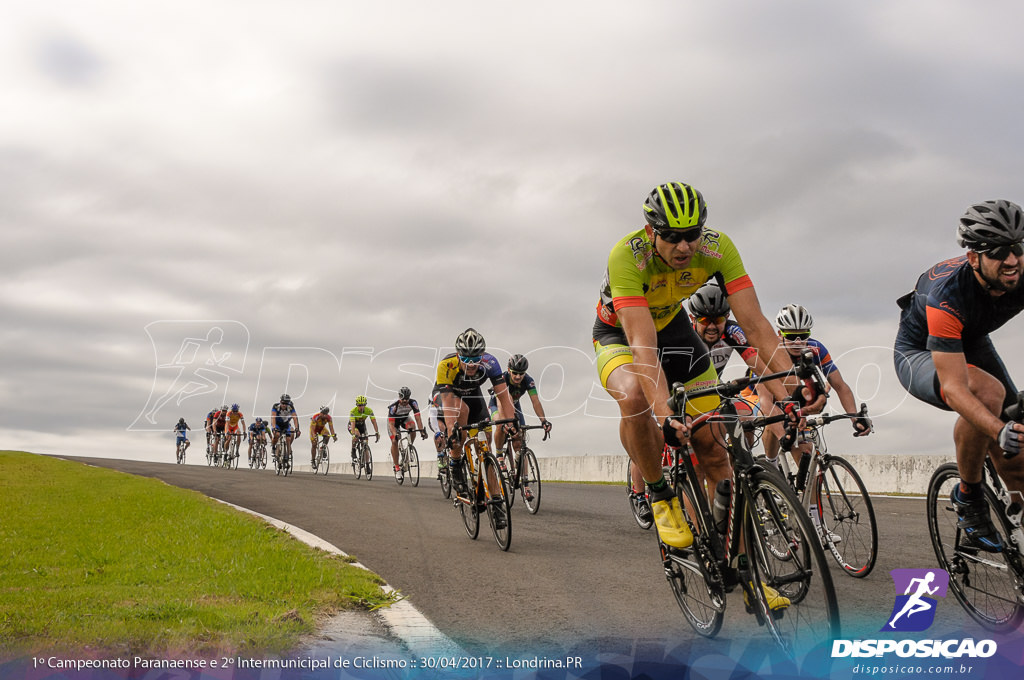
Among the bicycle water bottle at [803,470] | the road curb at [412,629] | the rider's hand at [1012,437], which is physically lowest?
the road curb at [412,629]

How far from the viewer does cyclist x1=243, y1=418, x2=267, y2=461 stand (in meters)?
34.1

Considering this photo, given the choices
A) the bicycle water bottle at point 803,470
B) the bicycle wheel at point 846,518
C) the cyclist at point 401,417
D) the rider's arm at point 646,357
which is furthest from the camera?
the cyclist at point 401,417

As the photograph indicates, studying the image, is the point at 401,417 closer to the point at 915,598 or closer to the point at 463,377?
the point at 463,377

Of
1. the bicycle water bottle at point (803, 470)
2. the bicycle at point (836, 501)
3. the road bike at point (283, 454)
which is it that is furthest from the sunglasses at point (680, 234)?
the road bike at point (283, 454)

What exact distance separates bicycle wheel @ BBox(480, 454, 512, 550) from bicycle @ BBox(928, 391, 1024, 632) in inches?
159

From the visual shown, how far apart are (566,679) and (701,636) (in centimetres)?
115

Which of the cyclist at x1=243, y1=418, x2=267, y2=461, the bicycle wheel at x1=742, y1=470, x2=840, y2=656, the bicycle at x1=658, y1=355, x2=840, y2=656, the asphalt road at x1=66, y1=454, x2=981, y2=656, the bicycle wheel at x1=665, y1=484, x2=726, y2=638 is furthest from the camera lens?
the cyclist at x1=243, y1=418, x2=267, y2=461

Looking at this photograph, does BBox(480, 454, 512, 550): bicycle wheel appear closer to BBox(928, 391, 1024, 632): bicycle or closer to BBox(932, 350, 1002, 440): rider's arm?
BBox(928, 391, 1024, 632): bicycle

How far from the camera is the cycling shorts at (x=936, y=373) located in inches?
192

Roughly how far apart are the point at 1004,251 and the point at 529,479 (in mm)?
8951

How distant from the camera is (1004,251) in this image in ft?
14.2

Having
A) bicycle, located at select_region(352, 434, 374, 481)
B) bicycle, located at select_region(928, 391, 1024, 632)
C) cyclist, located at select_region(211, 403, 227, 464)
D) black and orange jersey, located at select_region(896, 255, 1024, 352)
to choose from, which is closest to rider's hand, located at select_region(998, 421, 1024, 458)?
bicycle, located at select_region(928, 391, 1024, 632)

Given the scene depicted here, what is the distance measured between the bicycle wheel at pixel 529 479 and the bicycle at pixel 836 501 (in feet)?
17.6

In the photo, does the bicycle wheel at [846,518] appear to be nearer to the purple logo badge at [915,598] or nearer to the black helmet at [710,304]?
the purple logo badge at [915,598]
